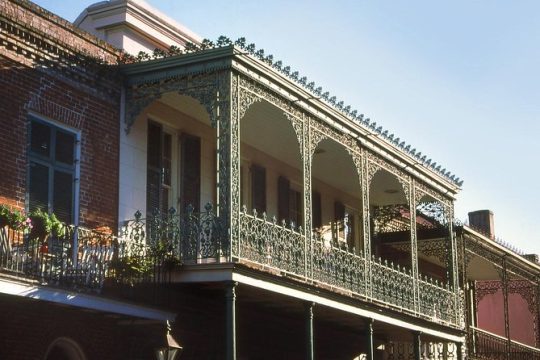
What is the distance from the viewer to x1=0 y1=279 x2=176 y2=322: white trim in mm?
12664

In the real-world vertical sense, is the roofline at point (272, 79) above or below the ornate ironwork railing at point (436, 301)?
above

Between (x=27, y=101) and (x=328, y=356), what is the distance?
1050 cm

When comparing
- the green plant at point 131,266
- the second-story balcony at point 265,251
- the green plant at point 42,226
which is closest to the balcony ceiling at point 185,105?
the second-story balcony at point 265,251

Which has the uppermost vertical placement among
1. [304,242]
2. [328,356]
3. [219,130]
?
[219,130]

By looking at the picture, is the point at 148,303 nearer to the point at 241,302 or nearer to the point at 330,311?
the point at 241,302

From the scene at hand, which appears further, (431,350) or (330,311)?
(431,350)

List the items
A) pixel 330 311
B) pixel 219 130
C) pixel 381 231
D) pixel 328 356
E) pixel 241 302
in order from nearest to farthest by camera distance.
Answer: pixel 219 130 → pixel 241 302 → pixel 330 311 → pixel 328 356 → pixel 381 231

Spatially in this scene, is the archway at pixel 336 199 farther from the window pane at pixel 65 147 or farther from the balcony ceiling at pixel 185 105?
the window pane at pixel 65 147

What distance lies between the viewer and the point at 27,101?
48.5ft

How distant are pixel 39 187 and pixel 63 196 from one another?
51cm

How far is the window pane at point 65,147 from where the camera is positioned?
15.3 meters

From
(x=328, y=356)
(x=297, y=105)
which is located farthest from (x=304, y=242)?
(x=328, y=356)

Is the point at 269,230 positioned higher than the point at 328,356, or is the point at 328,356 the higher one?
the point at 269,230

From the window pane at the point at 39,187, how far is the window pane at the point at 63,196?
0.17 meters
